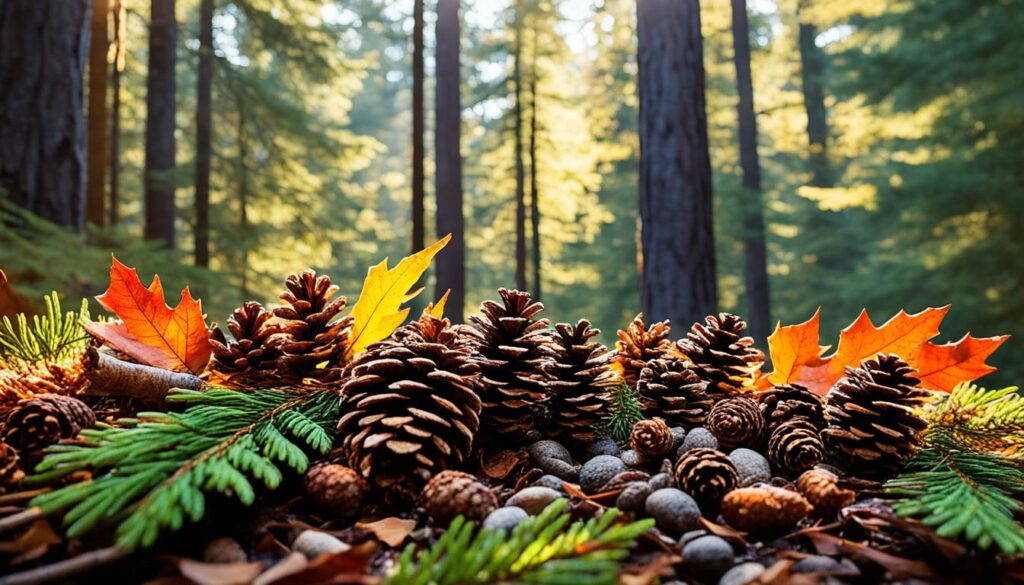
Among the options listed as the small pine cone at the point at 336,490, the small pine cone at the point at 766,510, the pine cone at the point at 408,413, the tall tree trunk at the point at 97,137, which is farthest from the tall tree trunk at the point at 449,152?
the small pine cone at the point at 766,510

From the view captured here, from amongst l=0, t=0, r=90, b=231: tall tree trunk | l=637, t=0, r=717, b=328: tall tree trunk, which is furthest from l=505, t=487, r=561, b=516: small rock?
l=0, t=0, r=90, b=231: tall tree trunk

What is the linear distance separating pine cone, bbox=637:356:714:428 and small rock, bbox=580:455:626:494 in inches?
8.2

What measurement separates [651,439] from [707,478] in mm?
127

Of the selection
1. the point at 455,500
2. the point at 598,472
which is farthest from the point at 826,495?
the point at 455,500

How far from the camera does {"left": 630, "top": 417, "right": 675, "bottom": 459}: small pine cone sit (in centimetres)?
101

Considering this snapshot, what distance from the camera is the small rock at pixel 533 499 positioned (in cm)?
85

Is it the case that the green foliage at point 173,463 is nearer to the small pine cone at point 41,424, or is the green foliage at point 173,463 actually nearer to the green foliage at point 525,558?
the small pine cone at point 41,424

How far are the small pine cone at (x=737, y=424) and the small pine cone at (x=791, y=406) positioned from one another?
0.03 meters

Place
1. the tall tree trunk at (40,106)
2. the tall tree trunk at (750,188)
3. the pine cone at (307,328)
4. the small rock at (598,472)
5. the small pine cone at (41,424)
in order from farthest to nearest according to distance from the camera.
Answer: the tall tree trunk at (750,188)
the tall tree trunk at (40,106)
the pine cone at (307,328)
the small rock at (598,472)
the small pine cone at (41,424)

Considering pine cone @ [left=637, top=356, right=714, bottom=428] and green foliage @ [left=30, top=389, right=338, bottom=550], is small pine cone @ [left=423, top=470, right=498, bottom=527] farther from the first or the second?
pine cone @ [left=637, top=356, right=714, bottom=428]

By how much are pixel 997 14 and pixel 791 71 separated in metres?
10.5

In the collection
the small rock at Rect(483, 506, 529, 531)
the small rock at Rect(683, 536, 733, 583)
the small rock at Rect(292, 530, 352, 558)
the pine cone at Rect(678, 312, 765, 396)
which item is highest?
the pine cone at Rect(678, 312, 765, 396)

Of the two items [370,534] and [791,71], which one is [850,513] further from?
[791,71]

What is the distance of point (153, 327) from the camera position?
3.58 ft
